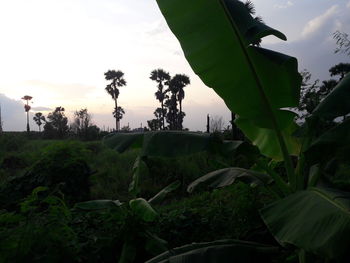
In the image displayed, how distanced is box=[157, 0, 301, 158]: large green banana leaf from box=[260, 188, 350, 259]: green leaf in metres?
0.82

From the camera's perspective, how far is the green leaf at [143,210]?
8.54 ft

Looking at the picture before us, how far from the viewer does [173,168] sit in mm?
10164

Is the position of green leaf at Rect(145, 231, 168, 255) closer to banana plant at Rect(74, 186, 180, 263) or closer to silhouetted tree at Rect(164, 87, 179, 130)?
banana plant at Rect(74, 186, 180, 263)

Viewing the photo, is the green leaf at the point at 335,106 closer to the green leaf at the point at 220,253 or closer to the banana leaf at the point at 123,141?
the green leaf at the point at 220,253

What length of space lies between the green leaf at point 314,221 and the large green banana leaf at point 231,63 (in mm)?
817

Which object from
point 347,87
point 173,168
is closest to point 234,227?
point 347,87

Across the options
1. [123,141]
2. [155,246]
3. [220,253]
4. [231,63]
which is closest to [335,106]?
[231,63]

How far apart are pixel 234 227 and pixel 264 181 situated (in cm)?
84

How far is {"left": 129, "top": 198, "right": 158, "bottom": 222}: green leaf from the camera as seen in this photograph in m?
2.60

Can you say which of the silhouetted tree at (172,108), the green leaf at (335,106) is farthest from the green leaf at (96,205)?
the silhouetted tree at (172,108)

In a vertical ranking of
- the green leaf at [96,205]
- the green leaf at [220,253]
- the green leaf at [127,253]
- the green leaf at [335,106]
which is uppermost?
the green leaf at [335,106]

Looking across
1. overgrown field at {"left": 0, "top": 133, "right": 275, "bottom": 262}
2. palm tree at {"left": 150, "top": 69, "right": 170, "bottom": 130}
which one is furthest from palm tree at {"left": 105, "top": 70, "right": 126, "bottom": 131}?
overgrown field at {"left": 0, "top": 133, "right": 275, "bottom": 262}

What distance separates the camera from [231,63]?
2541 millimetres

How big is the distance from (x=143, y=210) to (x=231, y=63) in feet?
4.36
